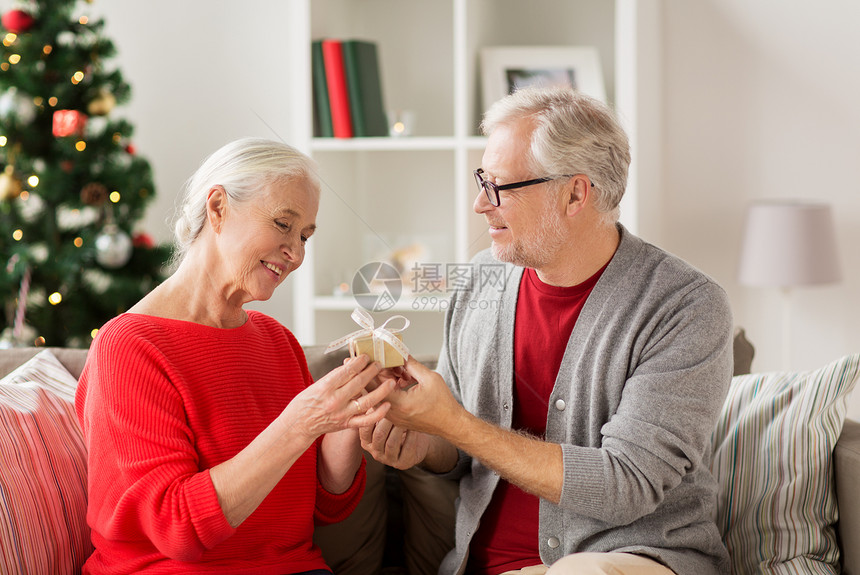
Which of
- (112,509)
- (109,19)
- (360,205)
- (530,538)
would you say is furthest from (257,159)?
(109,19)

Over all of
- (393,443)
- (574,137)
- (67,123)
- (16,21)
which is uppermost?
(16,21)

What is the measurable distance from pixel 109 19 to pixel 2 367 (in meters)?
2.06

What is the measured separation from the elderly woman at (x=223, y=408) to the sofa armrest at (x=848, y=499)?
0.88m

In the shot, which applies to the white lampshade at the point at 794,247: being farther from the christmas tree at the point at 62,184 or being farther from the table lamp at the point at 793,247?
the christmas tree at the point at 62,184

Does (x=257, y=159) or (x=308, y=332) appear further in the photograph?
(x=308, y=332)

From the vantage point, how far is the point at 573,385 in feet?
4.78

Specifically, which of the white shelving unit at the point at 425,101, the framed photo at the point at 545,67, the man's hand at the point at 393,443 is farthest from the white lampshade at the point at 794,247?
the man's hand at the point at 393,443

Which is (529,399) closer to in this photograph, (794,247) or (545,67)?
(794,247)

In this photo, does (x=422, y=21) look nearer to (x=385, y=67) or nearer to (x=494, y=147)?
(x=385, y=67)

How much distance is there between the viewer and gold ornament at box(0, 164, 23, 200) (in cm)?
269

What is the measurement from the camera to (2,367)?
1.81m

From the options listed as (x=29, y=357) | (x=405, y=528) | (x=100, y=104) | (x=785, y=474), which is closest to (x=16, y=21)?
(x=100, y=104)

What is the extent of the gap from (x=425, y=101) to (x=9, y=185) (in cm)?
153

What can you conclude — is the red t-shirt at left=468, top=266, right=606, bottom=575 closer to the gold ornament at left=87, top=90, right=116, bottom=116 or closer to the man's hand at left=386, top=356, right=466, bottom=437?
the man's hand at left=386, top=356, right=466, bottom=437
